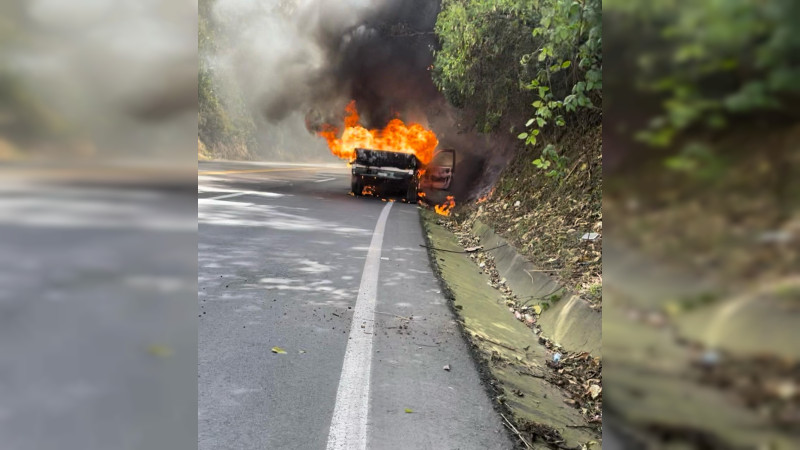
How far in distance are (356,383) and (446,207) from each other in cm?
1427

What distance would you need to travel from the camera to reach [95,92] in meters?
0.79

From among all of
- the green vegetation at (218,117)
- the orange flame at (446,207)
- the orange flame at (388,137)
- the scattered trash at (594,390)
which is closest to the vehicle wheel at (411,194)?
the orange flame at (446,207)

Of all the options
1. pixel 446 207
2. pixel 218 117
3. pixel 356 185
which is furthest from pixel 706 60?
pixel 218 117

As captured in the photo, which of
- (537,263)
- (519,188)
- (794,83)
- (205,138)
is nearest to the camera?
(794,83)

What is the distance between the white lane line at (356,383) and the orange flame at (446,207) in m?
10.5

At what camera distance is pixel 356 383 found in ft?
13.3

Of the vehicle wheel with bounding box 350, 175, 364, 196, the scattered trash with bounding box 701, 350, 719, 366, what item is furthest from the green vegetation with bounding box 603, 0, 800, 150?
the vehicle wheel with bounding box 350, 175, 364, 196

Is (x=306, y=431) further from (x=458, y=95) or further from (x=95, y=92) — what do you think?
(x=458, y=95)

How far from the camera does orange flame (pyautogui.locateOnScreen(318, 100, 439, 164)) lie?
25.5 m

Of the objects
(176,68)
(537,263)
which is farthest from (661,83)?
(537,263)

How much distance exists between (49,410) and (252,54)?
117 feet

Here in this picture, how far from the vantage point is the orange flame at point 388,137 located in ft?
83.7

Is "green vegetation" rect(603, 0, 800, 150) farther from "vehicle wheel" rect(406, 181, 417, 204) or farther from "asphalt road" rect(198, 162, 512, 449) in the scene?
"vehicle wheel" rect(406, 181, 417, 204)

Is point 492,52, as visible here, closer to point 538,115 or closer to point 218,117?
point 538,115
